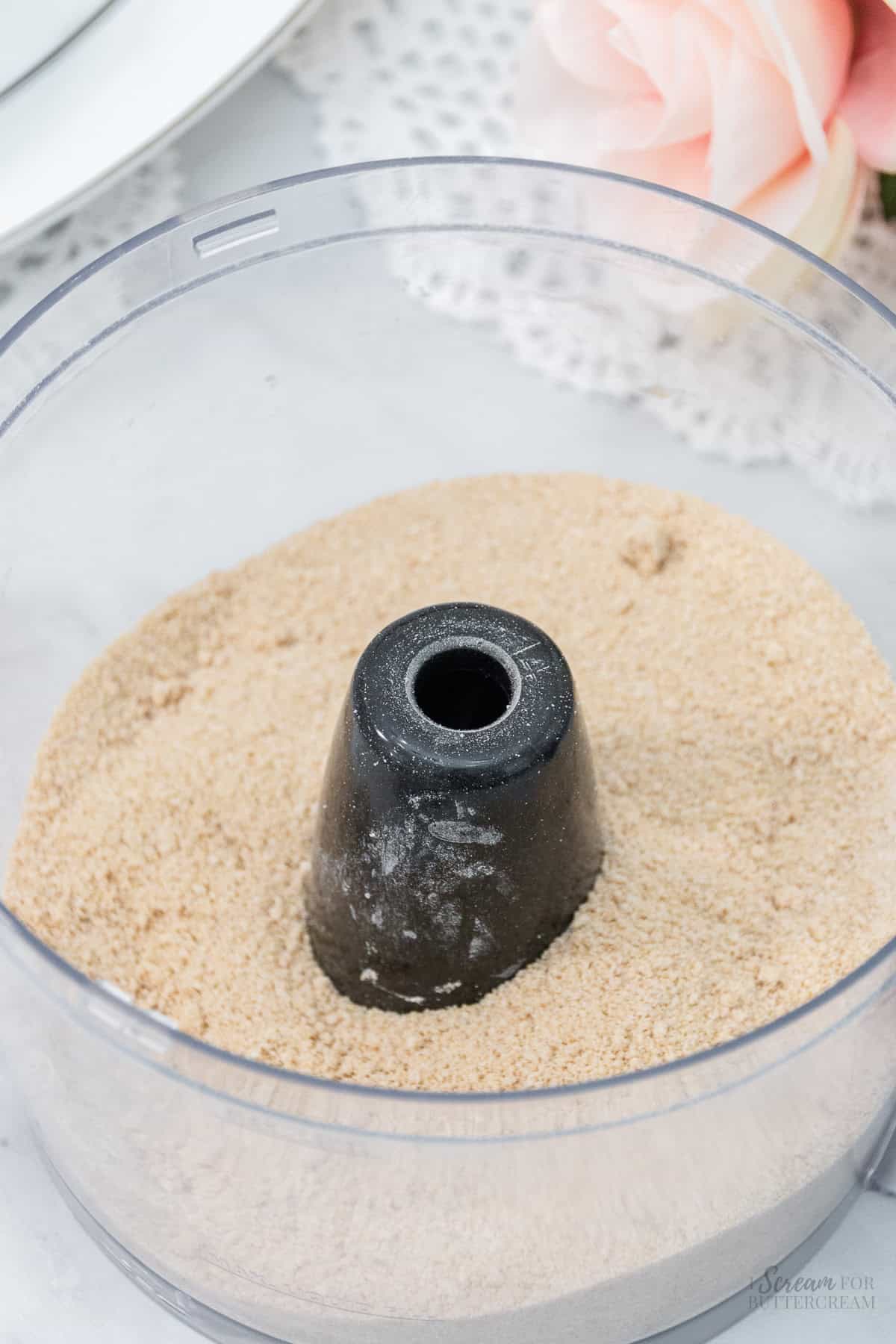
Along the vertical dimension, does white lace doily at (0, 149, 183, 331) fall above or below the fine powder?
above

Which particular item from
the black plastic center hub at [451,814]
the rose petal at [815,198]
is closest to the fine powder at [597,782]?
the black plastic center hub at [451,814]

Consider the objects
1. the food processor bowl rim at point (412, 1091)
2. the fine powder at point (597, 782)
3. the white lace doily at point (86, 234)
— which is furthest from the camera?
the white lace doily at point (86, 234)

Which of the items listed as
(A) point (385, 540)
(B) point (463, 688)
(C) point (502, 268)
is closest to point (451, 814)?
(B) point (463, 688)

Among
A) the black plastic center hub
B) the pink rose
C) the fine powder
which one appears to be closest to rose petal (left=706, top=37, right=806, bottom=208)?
the pink rose

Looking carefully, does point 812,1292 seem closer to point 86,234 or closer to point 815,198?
point 815,198

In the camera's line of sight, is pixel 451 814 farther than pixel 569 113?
No

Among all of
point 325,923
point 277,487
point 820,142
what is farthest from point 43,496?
point 820,142

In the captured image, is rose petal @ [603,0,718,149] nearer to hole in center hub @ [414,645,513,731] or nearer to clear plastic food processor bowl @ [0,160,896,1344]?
clear plastic food processor bowl @ [0,160,896,1344]

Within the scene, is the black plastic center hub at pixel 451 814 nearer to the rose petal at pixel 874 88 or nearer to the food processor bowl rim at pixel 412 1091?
the food processor bowl rim at pixel 412 1091
